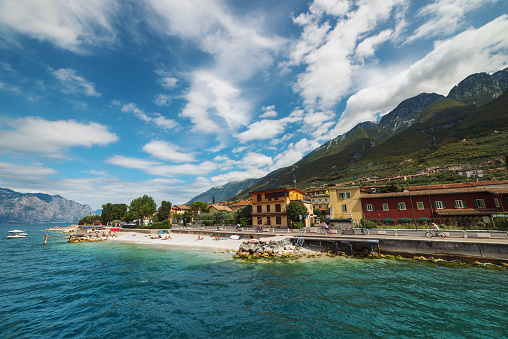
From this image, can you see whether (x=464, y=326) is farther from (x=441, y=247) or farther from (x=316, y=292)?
(x=441, y=247)

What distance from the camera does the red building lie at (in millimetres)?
28766

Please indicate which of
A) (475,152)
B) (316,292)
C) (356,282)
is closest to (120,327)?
(316,292)

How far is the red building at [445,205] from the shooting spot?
94.4 feet

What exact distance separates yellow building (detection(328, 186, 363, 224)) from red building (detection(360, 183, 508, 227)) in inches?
72.7

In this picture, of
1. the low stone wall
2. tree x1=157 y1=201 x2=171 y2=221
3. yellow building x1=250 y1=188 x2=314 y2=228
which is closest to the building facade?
the low stone wall

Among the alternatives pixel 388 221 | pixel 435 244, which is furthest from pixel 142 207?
pixel 435 244

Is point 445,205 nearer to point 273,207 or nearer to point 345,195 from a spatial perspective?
point 345,195

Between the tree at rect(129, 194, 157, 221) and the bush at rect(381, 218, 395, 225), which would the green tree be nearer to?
the tree at rect(129, 194, 157, 221)

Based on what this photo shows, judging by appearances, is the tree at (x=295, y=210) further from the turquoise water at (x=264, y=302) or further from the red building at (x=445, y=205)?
the turquoise water at (x=264, y=302)

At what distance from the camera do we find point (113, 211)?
300ft

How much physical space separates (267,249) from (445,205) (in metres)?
31.8

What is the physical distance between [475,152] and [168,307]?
369ft

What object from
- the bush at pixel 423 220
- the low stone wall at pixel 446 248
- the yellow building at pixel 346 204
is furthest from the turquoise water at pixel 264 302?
the yellow building at pixel 346 204

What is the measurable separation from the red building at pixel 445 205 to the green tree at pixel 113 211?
102 m
